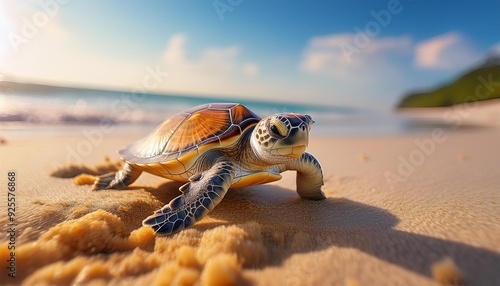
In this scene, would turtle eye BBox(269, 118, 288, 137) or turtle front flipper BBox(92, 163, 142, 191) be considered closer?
turtle eye BBox(269, 118, 288, 137)

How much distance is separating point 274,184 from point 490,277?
7.02ft

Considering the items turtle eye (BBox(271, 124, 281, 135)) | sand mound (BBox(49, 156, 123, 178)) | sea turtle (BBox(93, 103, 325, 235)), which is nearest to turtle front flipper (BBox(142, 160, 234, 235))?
sea turtle (BBox(93, 103, 325, 235))

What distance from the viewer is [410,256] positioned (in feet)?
4.22

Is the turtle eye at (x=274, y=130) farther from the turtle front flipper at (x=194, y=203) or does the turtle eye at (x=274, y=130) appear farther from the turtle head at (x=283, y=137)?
the turtle front flipper at (x=194, y=203)

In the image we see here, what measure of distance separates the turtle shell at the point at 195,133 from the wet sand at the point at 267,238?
398 millimetres

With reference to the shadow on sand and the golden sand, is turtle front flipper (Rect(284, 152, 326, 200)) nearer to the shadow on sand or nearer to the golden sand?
the shadow on sand

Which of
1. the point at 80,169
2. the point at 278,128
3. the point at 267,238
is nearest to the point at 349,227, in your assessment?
the point at 267,238

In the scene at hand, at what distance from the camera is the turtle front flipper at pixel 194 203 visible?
5.53 ft

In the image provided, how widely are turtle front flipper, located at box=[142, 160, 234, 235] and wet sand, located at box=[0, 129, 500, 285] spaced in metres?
0.08

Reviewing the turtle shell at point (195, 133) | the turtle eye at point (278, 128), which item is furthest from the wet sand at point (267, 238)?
the turtle eye at point (278, 128)

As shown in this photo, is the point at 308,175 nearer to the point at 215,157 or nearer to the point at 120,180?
the point at 215,157

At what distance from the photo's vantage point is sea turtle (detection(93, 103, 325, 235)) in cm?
182

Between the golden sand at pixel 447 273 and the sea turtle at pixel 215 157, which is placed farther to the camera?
the sea turtle at pixel 215 157

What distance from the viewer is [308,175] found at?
2381 mm
